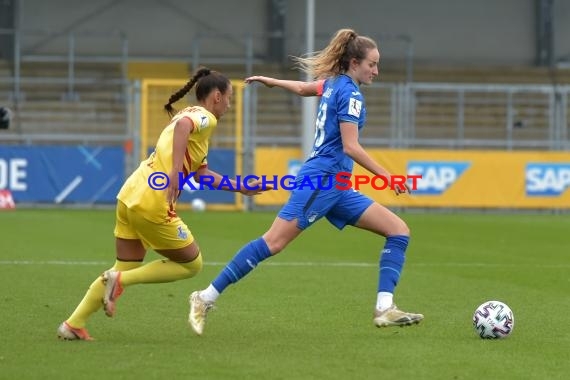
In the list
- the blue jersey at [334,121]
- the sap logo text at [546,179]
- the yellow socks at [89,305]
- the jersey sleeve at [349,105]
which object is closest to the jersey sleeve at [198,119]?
the blue jersey at [334,121]

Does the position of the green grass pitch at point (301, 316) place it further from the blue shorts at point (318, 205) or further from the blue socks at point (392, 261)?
the blue shorts at point (318, 205)

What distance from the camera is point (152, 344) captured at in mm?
8328

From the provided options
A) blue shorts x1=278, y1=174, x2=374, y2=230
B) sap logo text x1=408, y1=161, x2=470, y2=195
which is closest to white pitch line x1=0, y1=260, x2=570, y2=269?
blue shorts x1=278, y1=174, x2=374, y2=230

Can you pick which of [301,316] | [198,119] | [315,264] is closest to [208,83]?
[198,119]

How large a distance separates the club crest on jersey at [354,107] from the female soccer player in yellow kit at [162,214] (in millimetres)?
813

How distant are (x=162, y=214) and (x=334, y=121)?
1393 millimetres

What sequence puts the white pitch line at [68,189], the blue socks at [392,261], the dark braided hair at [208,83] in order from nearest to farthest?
the dark braided hair at [208,83] < the blue socks at [392,261] < the white pitch line at [68,189]

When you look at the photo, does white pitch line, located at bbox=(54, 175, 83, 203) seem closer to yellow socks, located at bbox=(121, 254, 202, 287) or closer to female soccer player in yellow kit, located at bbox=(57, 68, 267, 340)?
female soccer player in yellow kit, located at bbox=(57, 68, 267, 340)

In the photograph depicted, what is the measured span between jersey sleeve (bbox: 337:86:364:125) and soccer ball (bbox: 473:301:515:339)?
1.54 metres

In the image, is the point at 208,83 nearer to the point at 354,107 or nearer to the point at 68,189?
the point at 354,107

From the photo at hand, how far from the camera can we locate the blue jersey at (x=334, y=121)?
8805 mm

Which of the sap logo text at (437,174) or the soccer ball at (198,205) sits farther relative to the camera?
the sap logo text at (437,174)

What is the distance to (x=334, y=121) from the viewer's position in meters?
8.89

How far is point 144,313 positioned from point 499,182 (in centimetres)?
1924
